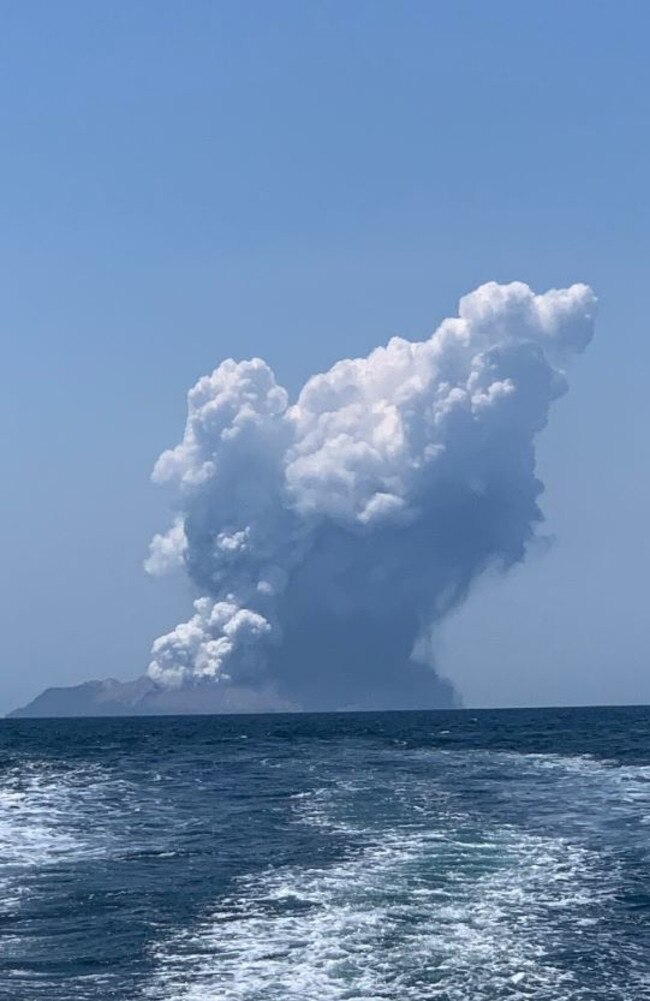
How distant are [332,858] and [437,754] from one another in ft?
183

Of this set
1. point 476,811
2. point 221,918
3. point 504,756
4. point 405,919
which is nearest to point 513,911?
point 405,919

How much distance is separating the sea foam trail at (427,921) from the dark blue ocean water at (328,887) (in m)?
0.09

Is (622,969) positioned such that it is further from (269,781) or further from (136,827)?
(269,781)

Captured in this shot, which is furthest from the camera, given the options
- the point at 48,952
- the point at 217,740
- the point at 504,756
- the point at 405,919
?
the point at 217,740

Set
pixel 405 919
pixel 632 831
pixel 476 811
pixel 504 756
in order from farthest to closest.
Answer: pixel 504 756 < pixel 476 811 < pixel 632 831 < pixel 405 919

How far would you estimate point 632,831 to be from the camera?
169 feet

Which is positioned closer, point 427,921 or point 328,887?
point 427,921

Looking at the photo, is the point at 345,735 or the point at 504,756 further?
the point at 345,735

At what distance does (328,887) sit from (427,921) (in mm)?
5691

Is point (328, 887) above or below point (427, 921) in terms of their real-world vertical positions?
above

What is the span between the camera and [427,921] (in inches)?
1387

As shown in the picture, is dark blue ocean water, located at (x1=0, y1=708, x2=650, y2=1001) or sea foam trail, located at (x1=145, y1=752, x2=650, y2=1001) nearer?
sea foam trail, located at (x1=145, y1=752, x2=650, y2=1001)

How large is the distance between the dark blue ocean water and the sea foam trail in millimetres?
95

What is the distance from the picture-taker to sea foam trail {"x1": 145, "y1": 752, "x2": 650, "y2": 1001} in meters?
29.0
